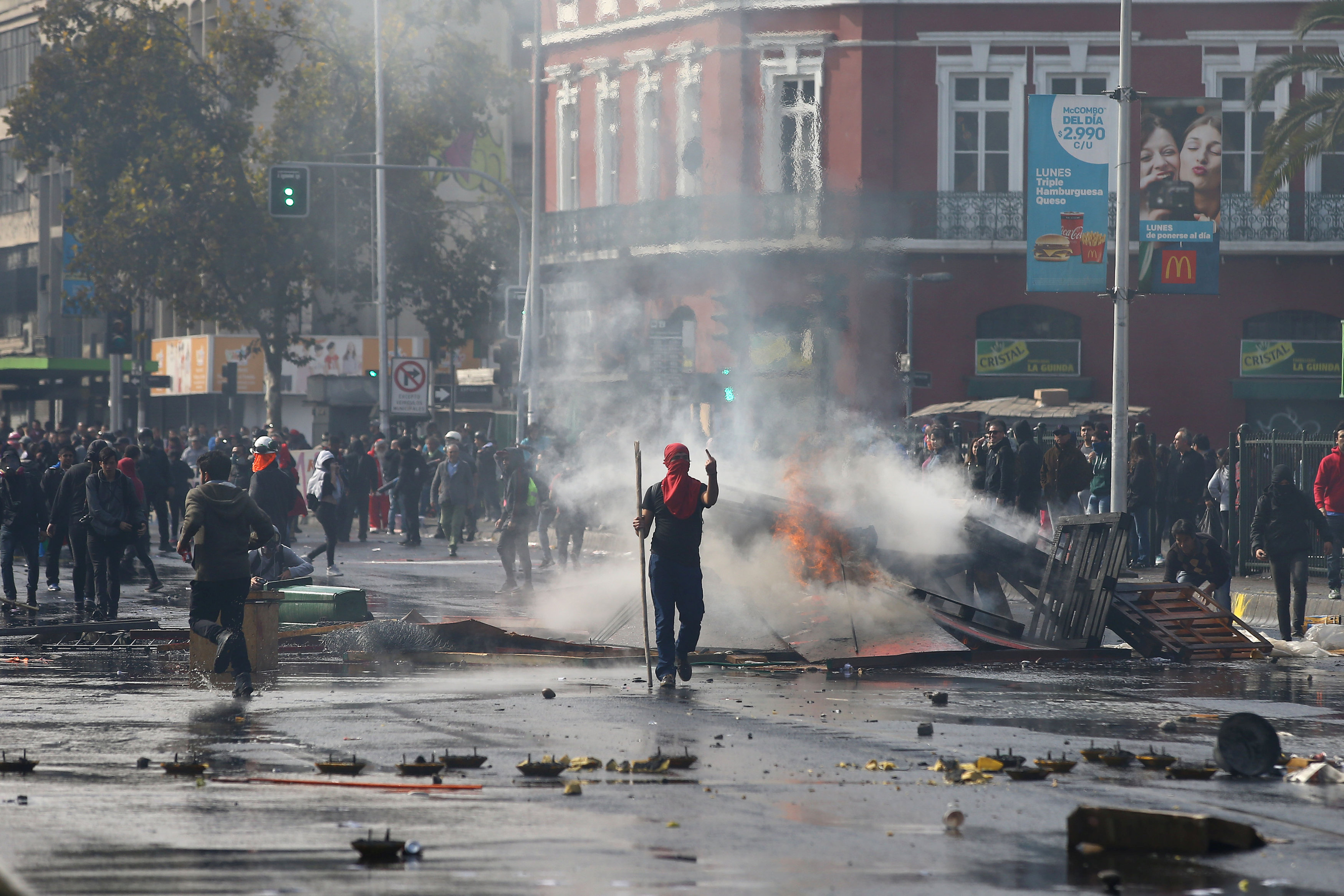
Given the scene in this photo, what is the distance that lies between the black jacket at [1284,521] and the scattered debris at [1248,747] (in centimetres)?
691

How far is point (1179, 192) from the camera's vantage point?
19312 millimetres

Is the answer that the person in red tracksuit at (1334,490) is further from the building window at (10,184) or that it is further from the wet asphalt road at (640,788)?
the building window at (10,184)

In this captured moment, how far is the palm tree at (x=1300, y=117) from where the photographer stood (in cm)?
2609

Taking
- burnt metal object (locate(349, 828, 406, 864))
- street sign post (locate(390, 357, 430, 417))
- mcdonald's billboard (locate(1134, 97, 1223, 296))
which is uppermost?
mcdonald's billboard (locate(1134, 97, 1223, 296))

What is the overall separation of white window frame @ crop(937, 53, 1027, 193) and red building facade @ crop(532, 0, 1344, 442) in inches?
1.3

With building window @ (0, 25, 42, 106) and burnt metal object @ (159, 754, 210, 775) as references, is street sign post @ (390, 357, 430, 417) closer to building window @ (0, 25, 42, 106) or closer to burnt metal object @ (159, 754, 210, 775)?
burnt metal object @ (159, 754, 210, 775)

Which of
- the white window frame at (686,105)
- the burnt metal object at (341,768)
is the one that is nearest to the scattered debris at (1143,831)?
the burnt metal object at (341,768)

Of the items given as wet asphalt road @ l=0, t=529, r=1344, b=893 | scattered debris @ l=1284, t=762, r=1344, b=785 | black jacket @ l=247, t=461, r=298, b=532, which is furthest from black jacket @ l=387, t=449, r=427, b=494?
scattered debris @ l=1284, t=762, r=1344, b=785

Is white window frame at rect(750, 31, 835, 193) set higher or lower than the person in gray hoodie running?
higher

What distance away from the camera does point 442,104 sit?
4034 centimetres

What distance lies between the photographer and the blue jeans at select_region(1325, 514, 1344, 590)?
16172mm

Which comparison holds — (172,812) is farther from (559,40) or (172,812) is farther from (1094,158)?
(559,40)

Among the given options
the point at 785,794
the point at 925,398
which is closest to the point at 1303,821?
the point at 785,794

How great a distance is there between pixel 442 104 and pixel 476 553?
18.3m
